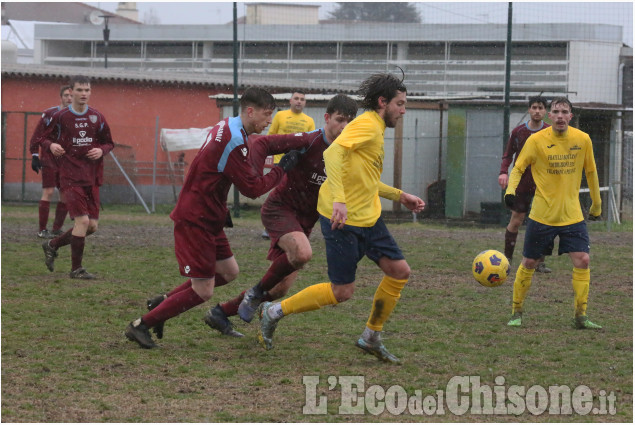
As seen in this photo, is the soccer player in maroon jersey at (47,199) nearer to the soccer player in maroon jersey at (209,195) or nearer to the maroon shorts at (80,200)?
the maroon shorts at (80,200)

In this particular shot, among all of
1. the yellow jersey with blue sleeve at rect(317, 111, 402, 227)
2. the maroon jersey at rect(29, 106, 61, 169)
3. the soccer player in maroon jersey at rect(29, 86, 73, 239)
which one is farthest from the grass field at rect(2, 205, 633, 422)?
the soccer player in maroon jersey at rect(29, 86, 73, 239)

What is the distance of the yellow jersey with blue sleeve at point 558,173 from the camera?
7.41 m

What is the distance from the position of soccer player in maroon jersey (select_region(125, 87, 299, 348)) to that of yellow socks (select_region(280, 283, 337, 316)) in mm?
576

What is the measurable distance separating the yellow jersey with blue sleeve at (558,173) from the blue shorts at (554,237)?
44mm

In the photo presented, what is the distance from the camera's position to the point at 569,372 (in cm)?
576

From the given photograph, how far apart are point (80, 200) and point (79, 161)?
0.42m

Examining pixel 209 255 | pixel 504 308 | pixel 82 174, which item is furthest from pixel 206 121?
pixel 209 255

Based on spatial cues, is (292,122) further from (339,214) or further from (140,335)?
(339,214)

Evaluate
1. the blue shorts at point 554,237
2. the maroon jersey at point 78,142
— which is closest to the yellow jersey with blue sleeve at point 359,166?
the blue shorts at point 554,237

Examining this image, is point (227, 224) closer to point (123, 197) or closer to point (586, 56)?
point (123, 197)

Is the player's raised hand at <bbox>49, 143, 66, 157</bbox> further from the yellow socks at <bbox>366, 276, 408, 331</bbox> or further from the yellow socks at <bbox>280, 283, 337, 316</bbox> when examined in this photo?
the yellow socks at <bbox>366, 276, 408, 331</bbox>

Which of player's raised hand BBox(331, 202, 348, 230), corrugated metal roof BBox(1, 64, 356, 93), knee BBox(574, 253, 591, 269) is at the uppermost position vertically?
corrugated metal roof BBox(1, 64, 356, 93)

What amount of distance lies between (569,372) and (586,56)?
931 inches

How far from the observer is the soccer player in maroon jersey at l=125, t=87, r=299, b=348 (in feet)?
19.8
